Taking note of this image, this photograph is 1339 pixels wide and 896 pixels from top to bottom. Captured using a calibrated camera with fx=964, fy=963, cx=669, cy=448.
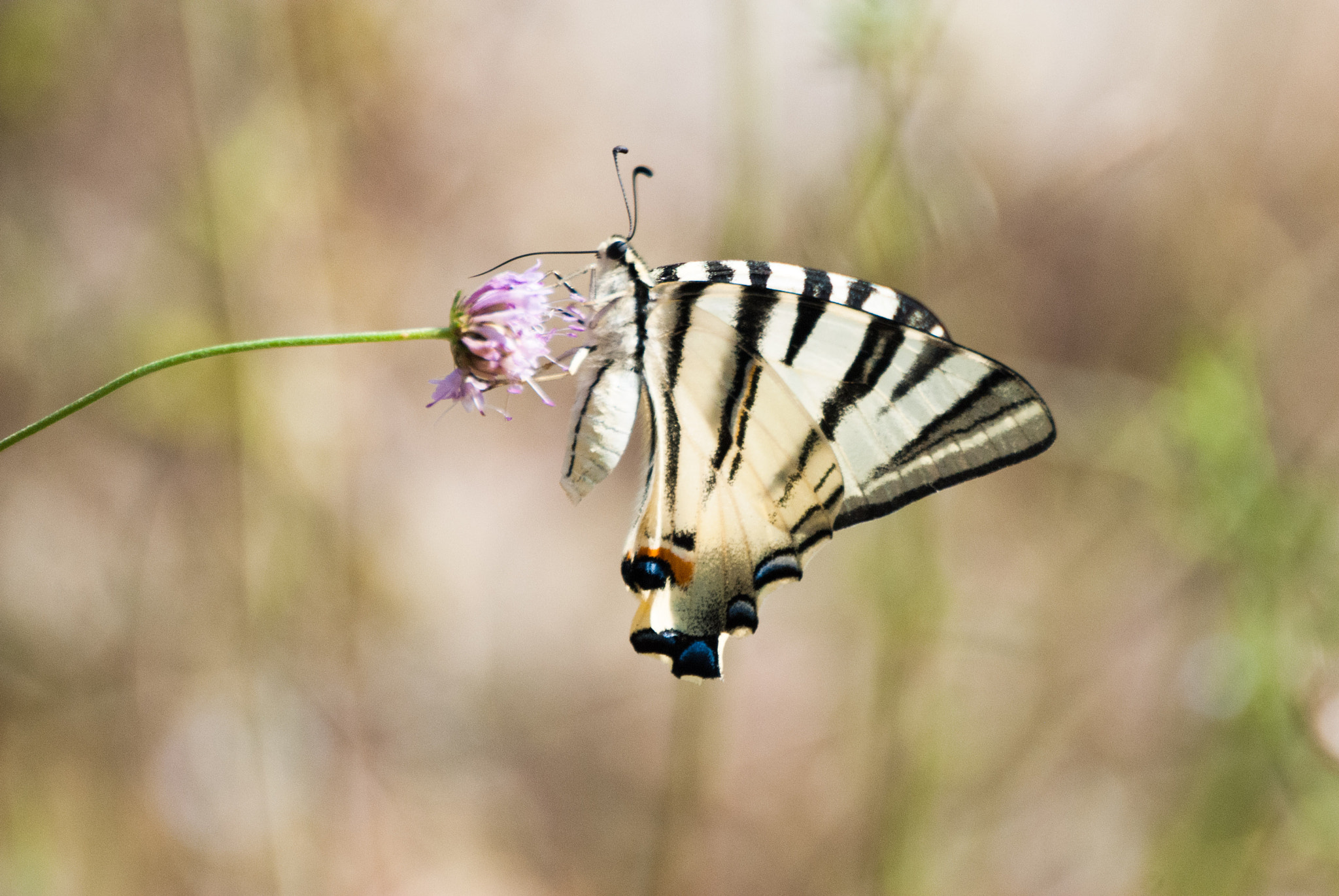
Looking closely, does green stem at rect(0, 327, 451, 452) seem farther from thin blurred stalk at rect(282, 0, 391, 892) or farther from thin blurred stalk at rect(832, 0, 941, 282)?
thin blurred stalk at rect(282, 0, 391, 892)

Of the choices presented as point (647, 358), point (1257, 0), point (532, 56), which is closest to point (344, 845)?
point (647, 358)

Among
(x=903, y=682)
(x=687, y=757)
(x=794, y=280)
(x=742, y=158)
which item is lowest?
(x=687, y=757)

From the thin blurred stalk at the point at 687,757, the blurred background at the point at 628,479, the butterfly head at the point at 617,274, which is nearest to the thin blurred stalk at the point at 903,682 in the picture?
the blurred background at the point at 628,479

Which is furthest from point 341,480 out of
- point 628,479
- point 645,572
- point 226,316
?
point 645,572

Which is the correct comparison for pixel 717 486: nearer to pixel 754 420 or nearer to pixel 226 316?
pixel 754 420

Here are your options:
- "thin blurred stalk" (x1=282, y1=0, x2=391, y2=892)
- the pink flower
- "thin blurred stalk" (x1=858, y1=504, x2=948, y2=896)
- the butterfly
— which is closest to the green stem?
the pink flower

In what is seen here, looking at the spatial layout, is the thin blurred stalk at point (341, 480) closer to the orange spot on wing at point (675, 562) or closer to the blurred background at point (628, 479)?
the blurred background at point (628, 479)

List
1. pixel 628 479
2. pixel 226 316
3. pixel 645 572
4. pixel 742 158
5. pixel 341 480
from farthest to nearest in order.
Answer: pixel 628 479 → pixel 341 480 → pixel 226 316 → pixel 742 158 → pixel 645 572
